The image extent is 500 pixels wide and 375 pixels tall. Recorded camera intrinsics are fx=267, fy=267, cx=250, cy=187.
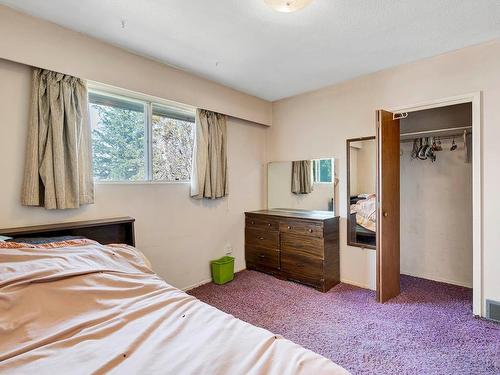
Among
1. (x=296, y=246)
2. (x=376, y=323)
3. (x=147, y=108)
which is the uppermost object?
(x=147, y=108)

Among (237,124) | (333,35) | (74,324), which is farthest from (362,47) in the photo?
(74,324)

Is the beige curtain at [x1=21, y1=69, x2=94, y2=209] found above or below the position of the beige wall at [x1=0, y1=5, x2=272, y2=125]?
below

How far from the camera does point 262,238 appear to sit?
11.7ft

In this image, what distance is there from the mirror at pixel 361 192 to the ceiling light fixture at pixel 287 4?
5.84ft

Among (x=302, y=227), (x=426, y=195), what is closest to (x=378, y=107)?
(x=426, y=195)

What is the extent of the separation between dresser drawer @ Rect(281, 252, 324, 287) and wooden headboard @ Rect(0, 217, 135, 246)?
5.98 ft

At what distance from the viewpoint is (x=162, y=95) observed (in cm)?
275

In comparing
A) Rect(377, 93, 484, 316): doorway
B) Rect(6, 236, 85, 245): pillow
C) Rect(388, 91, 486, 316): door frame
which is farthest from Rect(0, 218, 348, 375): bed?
Rect(388, 91, 486, 316): door frame

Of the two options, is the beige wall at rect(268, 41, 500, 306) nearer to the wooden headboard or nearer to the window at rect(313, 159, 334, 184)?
the window at rect(313, 159, 334, 184)

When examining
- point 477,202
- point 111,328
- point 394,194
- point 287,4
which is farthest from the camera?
point 394,194

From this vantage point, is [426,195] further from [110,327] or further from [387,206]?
[110,327]

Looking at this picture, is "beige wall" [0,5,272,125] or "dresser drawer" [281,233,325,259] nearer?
"beige wall" [0,5,272,125]

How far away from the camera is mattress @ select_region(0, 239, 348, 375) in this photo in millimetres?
→ 858

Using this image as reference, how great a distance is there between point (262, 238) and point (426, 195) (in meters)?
2.17
